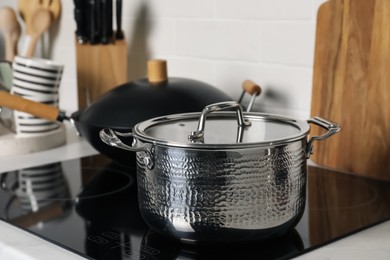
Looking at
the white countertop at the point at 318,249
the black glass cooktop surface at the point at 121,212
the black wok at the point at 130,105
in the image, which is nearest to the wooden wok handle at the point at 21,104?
the black wok at the point at 130,105

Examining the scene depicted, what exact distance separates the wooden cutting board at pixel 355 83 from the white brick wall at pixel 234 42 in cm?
8

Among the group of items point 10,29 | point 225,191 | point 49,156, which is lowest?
point 49,156

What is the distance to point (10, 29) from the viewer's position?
1826mm

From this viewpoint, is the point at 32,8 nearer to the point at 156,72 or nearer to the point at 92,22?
the point at 92,22

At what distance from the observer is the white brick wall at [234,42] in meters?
1.26

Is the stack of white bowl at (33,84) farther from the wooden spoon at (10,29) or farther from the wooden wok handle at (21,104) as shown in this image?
the wooden spoon at (10,29)

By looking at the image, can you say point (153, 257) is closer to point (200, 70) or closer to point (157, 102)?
point (157, 102)

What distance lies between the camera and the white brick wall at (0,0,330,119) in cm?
126

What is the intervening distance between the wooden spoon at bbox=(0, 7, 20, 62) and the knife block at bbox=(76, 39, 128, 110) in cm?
37

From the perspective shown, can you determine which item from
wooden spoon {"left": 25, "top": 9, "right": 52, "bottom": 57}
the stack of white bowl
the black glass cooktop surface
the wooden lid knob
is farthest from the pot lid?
wooden spoon {"left": 25, "top": 9, "right": 52, "bottom": 57}

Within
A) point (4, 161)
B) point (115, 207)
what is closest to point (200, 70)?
point (4, 161)

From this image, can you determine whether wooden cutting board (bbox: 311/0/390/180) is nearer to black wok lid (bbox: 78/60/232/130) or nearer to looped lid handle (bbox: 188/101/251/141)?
black wok lid (bbox: 78/60/232/130)

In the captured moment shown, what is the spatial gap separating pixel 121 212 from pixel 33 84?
49cm

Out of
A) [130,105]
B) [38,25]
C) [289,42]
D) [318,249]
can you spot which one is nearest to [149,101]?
[130,105]
